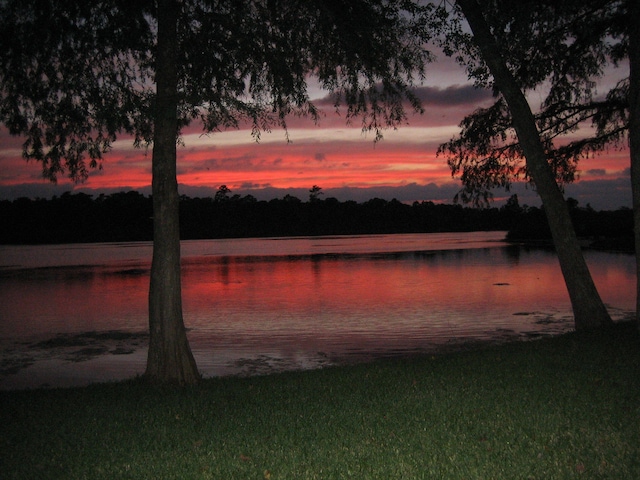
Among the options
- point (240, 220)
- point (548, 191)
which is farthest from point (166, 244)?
point (240, 220)

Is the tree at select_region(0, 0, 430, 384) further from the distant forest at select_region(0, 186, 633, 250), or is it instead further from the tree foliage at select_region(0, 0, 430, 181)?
the distant forest at select_region(0, 186, 633, 250)

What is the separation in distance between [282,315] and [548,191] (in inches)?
454

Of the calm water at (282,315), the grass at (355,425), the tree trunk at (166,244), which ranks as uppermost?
the tree trunk at (166,244)

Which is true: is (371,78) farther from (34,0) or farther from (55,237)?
(55,237)

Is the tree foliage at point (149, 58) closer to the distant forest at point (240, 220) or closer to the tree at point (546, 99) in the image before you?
the tree at point (546, 99)

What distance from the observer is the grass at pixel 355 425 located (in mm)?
6164

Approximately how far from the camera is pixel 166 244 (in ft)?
35.8


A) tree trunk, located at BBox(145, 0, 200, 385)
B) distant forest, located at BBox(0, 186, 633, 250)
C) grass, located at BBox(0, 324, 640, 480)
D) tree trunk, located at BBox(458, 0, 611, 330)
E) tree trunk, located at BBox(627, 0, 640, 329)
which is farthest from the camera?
distant forest, located at BBox(0, 186, 633, 250)

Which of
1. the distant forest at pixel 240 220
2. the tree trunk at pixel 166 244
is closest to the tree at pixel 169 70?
the tree trunk at pixel 166 244

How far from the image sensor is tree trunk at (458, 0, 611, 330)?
14.4 metres

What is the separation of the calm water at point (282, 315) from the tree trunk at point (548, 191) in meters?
3.51

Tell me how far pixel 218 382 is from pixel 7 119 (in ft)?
20.0

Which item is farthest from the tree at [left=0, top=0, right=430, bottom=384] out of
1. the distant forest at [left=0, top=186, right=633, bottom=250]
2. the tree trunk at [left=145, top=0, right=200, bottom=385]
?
the distant forest at [left=0, top=186, right=633, bottom=250]

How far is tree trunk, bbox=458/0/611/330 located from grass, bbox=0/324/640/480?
406cm
